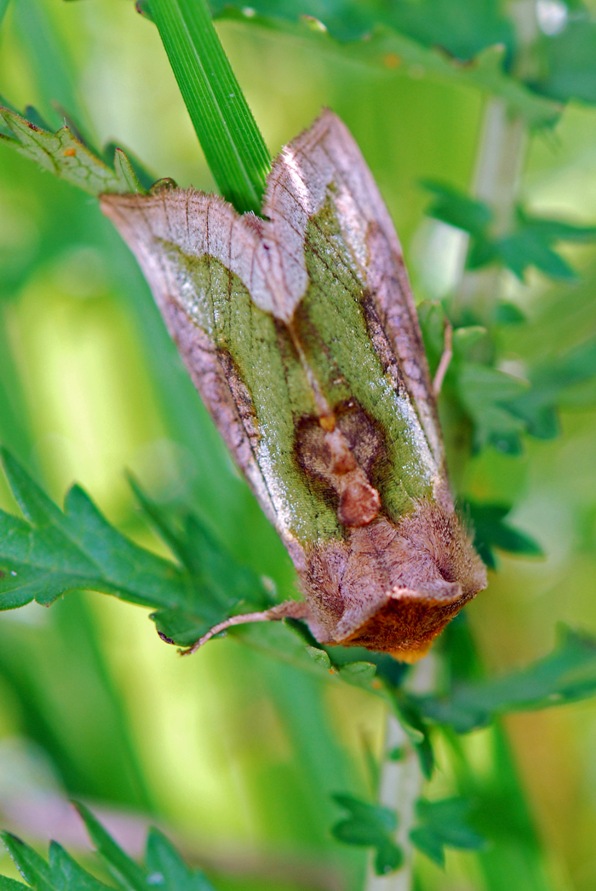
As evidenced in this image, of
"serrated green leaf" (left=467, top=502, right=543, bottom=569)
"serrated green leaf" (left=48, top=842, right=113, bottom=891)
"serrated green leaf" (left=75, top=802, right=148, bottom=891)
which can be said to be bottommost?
"serrated green leaf" (left=75, top=802, right=148, bottom=891)

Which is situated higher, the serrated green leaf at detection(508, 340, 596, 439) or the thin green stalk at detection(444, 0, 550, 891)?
the thin green stalk at detection(444, 0, 550, 891)

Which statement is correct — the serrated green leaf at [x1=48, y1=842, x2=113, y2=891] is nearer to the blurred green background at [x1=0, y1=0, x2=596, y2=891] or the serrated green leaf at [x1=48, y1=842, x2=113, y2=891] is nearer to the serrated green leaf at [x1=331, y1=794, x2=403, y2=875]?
the serrated green leaf at [x1=331, y1=794, x2=403, y2=875]

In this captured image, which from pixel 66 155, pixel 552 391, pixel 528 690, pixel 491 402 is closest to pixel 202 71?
pixel 66 155

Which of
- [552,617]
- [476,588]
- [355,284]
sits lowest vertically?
[552,617]


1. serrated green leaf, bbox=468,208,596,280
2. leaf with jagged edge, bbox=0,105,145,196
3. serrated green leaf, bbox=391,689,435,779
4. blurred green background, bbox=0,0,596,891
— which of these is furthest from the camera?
blurred green background, bbox=0,0,596,891

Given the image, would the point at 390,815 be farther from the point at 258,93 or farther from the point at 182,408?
the point at 258,93

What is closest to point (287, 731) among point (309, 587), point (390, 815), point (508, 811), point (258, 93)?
point (508, 811)

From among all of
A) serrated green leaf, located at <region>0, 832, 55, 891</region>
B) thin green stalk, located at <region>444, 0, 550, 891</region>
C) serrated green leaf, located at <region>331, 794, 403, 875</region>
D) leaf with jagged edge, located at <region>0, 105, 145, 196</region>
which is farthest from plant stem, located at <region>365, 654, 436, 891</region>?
leaf with jagged edge, located at <region>0, 105, 145, 196</region>
